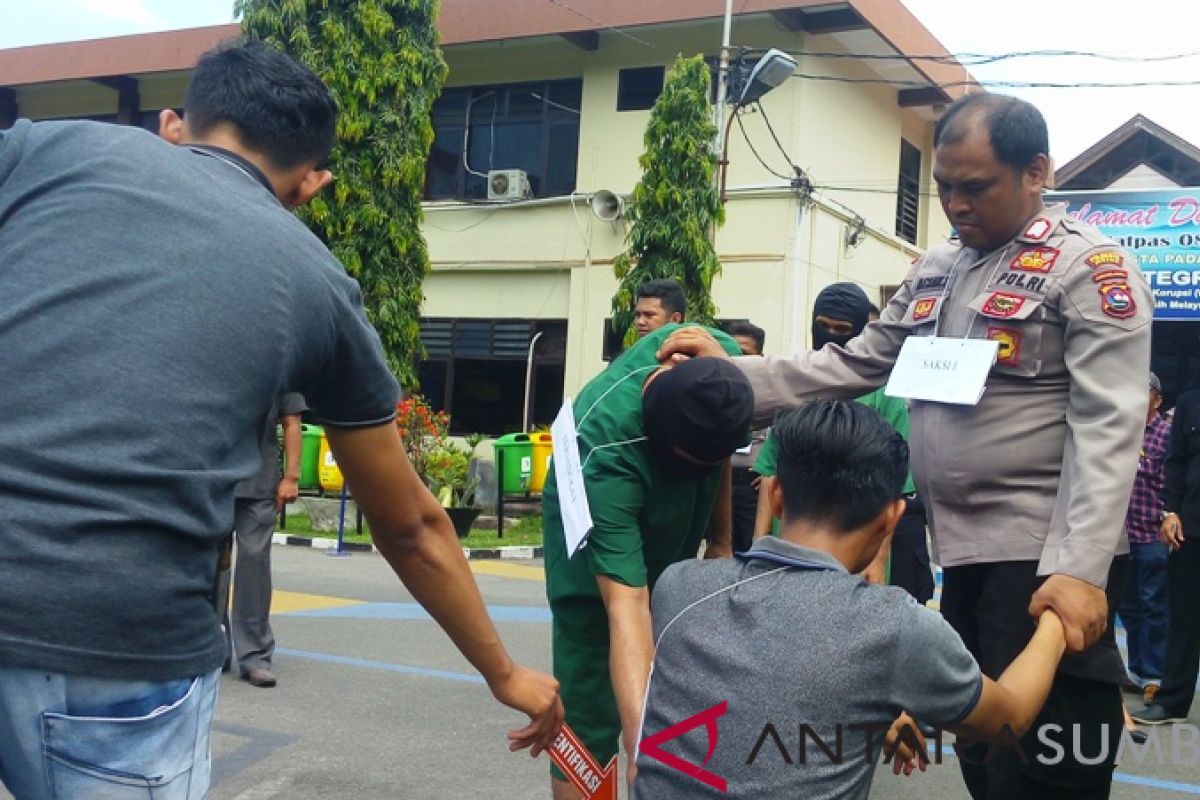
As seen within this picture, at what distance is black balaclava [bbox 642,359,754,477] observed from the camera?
251 centimetres

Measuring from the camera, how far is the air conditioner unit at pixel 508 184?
58.0ft

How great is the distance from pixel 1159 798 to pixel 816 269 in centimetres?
1242

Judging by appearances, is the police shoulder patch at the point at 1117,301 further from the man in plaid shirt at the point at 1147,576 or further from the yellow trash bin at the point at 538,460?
the yellow trash bin at the point at 538,460

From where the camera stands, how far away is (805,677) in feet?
6.11

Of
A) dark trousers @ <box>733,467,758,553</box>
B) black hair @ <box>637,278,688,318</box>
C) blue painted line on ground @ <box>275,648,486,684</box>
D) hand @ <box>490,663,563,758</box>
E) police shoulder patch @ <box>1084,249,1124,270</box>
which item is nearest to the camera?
hand @ <box>490,663,563,758</box>

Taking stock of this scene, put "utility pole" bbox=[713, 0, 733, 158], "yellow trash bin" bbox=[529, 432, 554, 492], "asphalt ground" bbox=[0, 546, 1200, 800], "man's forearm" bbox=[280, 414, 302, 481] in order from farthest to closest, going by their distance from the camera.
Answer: "utility pole" bbox=[713, 0, 733, 158]
"yellow trash bin" bbox=[529, 432, 554, 492]
"man's forearm" bbox=[280, 414, 302, 481]
"asphalt ground" bbox=[0, 546, 1200, 800]

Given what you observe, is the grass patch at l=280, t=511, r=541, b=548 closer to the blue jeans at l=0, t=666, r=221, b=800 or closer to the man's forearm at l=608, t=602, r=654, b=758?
the man's forearm at l=608, t=602, r=654, b=758

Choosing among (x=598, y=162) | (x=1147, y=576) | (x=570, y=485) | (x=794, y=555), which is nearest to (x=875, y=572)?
(x=570, y=485)

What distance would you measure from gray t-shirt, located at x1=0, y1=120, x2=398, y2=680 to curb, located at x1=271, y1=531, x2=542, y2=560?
10173 millimetres

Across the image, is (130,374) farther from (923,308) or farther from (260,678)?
(260,678)

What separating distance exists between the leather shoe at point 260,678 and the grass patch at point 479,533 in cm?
619

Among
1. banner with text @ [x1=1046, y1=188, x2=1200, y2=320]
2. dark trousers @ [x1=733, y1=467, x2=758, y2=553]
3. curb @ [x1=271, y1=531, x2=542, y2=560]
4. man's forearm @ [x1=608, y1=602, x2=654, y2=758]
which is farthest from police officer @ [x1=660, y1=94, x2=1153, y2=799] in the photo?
banner with text @ [x1=1046, y1=188, x2=1200, y2=320]

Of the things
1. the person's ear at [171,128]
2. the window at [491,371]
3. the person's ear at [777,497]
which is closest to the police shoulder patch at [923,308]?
the person's ear at [777,497]

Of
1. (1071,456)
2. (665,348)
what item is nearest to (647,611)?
(665,348)
